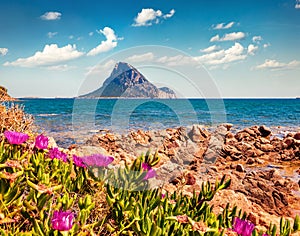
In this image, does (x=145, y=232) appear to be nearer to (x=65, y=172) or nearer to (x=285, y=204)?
(x=65, y=172)

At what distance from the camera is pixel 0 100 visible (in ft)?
21.9

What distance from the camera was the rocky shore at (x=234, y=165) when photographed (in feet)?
19.9

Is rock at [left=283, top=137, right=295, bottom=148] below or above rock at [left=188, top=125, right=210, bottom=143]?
below

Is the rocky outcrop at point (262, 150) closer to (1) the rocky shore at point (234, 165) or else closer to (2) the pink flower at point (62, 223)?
(1) the rocky shore at point (234, 165)

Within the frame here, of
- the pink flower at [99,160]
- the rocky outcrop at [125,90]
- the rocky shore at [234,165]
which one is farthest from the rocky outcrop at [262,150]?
the pink flower at [99,160]

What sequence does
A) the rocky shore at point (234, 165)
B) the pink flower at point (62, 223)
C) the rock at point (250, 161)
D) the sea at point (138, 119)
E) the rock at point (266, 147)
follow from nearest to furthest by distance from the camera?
1. the pink flower at point (62, 223)
2. the rocky shore at point (234, 165)
3. the rock at point (250, 161)
4. the rock at point (266, 147)
5. the sea at point (138, 119)

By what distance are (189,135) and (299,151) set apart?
4363 millimetres

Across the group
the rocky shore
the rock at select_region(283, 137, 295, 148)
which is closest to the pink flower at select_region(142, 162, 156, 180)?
the rocky shore

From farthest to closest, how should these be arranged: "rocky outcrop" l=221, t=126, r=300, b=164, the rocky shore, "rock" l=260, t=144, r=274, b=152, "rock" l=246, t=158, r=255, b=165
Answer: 1. "rock" l=260, t=144, r=274, b=152
2. "rocky outcrop" l=221, t=126, r=300, b=164
3. "rock" l=246, t=158, r=255, b=165
4. the rocky shore

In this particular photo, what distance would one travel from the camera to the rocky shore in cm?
607

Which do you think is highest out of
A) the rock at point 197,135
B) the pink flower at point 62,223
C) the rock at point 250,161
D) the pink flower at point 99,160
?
the pink flower at point 99,160

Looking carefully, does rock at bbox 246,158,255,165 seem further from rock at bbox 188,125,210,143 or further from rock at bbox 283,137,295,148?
rock at bbox 283,137,295,148

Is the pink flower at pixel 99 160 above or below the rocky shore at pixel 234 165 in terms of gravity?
above

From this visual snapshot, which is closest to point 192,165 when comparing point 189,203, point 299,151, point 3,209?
point 299,151
